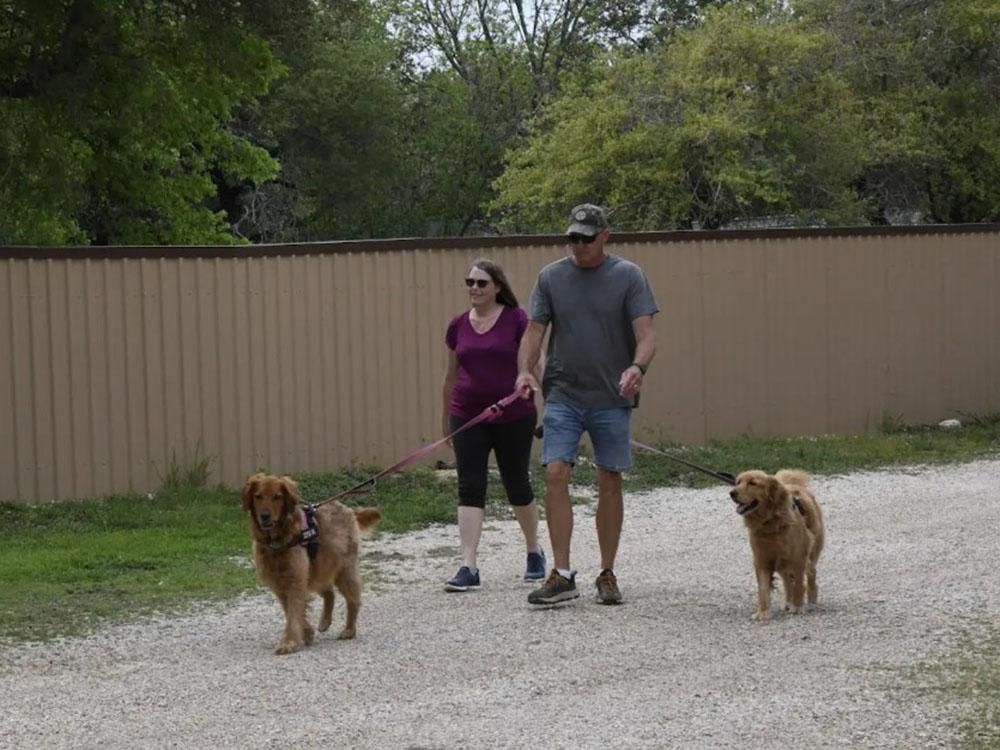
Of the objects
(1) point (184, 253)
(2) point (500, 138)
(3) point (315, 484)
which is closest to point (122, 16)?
(1) point (184, 253)

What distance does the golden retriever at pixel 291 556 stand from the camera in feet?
26.9

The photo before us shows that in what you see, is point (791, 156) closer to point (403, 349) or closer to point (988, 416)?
point (988, 416)

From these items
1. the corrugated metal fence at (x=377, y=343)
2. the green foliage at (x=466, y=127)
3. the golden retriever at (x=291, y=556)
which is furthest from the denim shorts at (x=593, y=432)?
the green foliage at (x=466, y=127)

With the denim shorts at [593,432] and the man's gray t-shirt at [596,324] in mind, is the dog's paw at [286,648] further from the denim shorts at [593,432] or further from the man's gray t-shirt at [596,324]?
the man's gray t-shirt at [596,324]

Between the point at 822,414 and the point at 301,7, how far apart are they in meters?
6.82

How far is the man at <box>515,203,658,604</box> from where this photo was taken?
9.16 m

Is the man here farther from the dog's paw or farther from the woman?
the dog's paw

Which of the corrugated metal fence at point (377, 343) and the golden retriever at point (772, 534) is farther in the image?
the corrugated metal fence at point (377, 343)

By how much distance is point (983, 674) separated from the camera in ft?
24.5

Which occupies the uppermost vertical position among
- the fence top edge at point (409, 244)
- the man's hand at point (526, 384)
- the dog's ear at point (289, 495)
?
the fence top edge at point (409, 244)

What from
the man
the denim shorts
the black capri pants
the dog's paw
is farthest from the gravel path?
the denim shorts

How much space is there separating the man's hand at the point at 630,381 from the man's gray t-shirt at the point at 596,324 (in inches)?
8.0

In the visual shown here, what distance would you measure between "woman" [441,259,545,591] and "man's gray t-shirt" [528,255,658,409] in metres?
0.50

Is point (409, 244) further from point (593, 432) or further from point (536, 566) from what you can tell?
point (593, 432)
